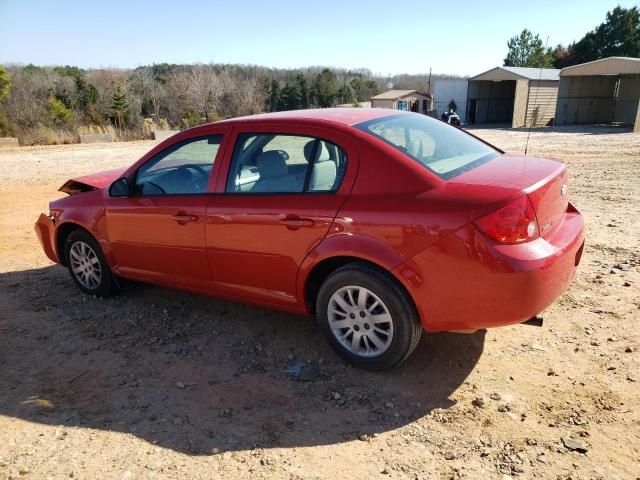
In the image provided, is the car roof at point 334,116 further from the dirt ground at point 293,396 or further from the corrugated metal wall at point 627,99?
the corrugated metal wall at point 627,99

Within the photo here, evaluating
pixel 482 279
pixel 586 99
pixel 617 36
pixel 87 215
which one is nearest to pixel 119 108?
pixel 586 99

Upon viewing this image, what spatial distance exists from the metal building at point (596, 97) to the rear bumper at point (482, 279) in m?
31.1

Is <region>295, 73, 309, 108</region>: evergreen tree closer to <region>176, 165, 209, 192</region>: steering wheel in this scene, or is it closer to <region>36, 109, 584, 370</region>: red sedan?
<region>176, 165, 209, 192</region>: steering wheel

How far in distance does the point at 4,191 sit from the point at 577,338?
40.6ft

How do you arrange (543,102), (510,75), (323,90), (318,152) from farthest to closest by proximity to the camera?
(323,90)
(543,102)
(510,75)
(318,152)

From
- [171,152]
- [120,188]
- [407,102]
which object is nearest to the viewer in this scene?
[171,152]

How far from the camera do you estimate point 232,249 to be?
12.1 feet

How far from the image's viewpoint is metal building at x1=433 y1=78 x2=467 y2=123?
36.9 meters

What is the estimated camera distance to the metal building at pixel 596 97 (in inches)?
1195

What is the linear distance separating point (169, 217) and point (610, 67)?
1210 inches

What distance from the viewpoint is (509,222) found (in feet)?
8.96

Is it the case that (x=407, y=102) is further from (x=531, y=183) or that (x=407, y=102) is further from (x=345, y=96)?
(x=531, y=183)

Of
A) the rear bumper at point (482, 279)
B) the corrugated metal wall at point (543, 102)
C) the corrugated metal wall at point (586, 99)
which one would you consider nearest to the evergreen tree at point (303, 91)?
the corrugated metal wall at point (543, 102)

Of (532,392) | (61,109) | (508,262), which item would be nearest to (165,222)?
(508,262)
